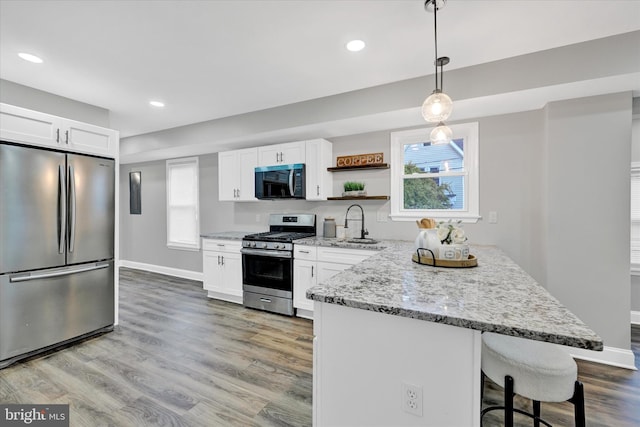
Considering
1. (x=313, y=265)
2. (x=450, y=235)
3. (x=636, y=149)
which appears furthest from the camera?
(x=313, y=265)

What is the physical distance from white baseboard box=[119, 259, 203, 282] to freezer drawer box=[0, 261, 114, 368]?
2.17m

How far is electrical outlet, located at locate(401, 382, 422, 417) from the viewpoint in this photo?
113cm

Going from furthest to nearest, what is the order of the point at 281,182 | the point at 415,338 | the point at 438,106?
the point at 281,182 < the point at 438,106 < the point at 415,338

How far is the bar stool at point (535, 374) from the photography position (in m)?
1.13

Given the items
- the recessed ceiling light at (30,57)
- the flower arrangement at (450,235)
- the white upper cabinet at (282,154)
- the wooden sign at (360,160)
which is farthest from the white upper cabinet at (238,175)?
the flower arrangement at (450,235)

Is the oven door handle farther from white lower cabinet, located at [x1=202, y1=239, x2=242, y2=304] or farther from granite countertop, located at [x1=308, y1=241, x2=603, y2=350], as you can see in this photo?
granite countertop, located at [x1=308, y1=241, x2=603, y2=350]

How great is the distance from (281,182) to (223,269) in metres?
1.54

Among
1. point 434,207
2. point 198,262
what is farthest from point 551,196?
point 198,262

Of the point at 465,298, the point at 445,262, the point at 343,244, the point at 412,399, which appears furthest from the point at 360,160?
the point at 412,399

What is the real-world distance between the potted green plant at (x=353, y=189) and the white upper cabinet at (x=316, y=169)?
11.6 inches

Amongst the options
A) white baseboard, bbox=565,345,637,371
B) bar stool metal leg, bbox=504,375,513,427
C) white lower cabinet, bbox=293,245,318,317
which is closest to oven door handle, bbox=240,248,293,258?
white lower cabinet, bbox=293,245,318,317

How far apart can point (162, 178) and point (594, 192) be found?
6.54 m

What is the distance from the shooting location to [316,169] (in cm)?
372

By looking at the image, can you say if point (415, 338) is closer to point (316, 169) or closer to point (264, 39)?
point (264, 39)
